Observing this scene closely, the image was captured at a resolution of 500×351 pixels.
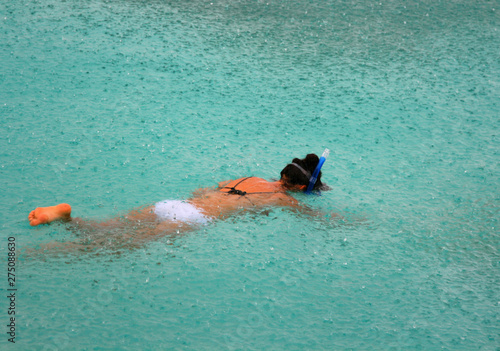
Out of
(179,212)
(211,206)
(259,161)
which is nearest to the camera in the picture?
(179,212)

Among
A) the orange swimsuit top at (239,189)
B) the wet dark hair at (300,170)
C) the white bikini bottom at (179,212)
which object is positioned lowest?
the white bikini bottom at (179,212)

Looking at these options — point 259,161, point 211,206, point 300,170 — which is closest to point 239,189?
point 211,206

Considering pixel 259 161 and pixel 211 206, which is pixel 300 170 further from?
pixel 259 161

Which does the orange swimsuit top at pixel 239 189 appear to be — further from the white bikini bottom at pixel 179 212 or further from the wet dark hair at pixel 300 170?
the white bikini bottom at pixel 179 212

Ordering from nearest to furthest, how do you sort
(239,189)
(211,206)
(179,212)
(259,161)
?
1. (179,212)
2. (211,206)
3. (239,189)
4. (259,161)

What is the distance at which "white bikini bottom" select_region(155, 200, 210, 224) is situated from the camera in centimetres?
455

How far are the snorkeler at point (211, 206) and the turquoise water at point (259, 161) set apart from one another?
0.46 feet

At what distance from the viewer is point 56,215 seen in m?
4.29

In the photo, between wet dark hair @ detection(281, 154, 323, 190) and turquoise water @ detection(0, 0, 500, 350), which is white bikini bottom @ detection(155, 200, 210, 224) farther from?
wet dark hair @ detection(281, 154, 323, 190)

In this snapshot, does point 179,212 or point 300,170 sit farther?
point 300,170

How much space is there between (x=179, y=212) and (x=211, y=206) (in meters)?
0.35

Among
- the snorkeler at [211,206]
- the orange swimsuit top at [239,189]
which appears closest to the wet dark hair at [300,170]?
the snorkeler at [211,206]

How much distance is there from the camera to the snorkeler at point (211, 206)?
4.35m

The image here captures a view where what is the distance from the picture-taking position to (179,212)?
4586 millimetres
